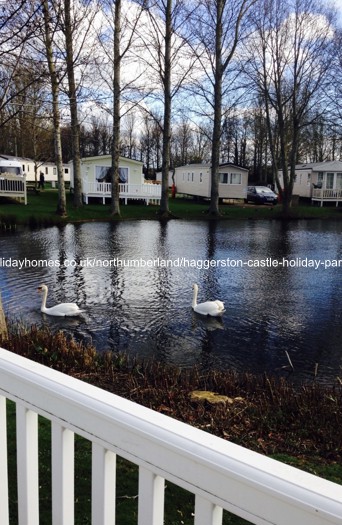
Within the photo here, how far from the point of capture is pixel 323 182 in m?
41.6

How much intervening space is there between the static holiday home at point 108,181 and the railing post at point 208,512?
103 ft

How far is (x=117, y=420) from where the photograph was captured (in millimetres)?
1263

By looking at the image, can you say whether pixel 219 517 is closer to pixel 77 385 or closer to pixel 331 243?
pixel 77 385

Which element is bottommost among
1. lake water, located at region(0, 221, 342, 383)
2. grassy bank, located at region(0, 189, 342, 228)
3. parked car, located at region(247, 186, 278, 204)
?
lake water, located at region(0, 221, 342, 383)

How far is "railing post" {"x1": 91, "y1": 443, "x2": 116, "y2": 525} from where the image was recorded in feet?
4.32

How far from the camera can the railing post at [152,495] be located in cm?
122

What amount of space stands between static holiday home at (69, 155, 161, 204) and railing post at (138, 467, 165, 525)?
31.1 m

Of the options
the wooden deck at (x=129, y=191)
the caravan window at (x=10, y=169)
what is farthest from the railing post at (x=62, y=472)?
the caravan window at (x=10, y=169)

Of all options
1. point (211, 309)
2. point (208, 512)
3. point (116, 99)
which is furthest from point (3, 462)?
point (116, 99)

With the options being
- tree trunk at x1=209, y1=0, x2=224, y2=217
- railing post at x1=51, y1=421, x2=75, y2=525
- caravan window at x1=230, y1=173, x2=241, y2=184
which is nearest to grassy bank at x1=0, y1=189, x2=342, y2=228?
tree trunk at x1=209, y1=0, x2=224, y2=217

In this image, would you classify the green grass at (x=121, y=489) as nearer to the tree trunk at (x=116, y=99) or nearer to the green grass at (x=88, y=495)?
the green grass at (x=88, y=495)

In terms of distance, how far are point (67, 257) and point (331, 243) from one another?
1090 centimetres

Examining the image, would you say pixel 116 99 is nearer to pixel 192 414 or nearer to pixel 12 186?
pixel 12 186

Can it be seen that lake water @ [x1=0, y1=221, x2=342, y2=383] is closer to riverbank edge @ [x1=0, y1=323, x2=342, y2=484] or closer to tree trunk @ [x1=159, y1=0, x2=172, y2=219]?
riverbank edge @ [x1=0, y1=323, x2=342, y2=484]
